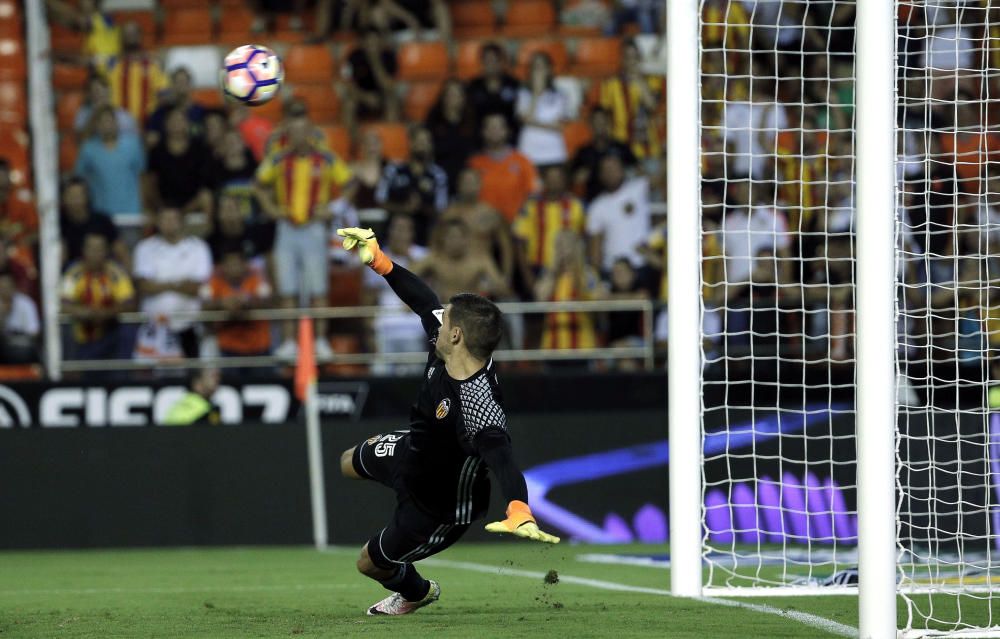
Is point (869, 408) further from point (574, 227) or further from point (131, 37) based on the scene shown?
point (131, 37)

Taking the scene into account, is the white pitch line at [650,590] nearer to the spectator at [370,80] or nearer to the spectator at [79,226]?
the spectator at [79,226]

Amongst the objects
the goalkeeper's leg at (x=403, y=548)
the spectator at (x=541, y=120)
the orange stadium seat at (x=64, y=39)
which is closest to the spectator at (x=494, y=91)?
the spectator at (x=541, y=120)

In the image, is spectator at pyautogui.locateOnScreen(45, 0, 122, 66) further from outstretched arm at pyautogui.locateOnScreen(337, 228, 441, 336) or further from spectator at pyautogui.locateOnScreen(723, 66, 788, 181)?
outstretched arm at pyautogui.locateOnScreen(337, 228, 441, 336)

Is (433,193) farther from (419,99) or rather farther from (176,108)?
(176,108)

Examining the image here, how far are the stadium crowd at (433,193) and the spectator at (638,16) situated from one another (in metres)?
0.30

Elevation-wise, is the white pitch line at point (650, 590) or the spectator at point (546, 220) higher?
the spectator at point (546, 220)

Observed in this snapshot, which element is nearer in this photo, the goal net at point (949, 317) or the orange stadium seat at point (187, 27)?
the goal net at point (949, 317)

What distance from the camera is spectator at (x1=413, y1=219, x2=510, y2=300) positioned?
1340 centimetres

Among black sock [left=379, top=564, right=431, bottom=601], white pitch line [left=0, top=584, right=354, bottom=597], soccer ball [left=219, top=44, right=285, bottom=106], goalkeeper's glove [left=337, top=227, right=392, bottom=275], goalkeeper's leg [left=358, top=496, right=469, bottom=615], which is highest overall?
soccer ball [left=219, top=44, right=285, bottom=106]

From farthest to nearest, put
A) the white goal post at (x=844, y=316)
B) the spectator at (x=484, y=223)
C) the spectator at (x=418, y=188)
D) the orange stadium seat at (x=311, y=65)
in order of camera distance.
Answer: the orange stadium seat at (x=311, y=65), the spectator at (x=418, y=188), the spectator at (x=484, y=223), the white goal post at (x=844, y=316)

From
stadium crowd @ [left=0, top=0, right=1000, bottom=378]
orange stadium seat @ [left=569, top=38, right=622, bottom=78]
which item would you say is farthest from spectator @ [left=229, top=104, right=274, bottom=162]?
orange stadium seat @ [left=569, top=38, right=622, bottom=78]

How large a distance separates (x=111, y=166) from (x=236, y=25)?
3301 mm

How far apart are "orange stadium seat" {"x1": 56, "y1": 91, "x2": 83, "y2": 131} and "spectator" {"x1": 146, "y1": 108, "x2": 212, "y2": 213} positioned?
6.58 ft

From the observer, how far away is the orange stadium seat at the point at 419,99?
54.3ft
